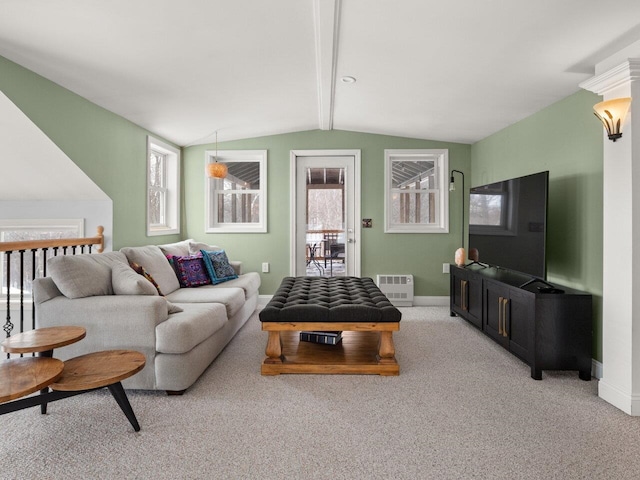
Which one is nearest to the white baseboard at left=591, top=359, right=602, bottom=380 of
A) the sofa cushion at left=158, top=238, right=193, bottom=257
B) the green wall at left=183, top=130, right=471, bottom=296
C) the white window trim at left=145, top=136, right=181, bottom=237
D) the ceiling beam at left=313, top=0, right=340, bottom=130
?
the green wall at left=183, top=130, right=471, bottom=296

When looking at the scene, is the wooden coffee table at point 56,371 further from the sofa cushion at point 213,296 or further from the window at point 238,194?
the window at point 238,194

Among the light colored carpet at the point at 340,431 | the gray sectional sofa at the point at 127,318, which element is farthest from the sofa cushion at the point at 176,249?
the light colored carpet at the point at 340,431

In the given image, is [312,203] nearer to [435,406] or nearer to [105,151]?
[105,151]

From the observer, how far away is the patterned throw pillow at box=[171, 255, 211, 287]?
12.8ft

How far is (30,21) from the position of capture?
212cm

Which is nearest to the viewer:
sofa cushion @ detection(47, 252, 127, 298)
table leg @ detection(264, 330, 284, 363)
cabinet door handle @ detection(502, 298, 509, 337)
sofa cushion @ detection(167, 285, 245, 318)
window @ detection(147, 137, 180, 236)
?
sofa cushion @ detection(47, 252, 127, 298)

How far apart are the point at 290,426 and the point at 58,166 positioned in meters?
2.82

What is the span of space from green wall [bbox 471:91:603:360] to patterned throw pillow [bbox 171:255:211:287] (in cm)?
330

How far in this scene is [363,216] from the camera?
5.20 m

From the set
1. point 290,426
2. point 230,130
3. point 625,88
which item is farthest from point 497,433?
point 230,130

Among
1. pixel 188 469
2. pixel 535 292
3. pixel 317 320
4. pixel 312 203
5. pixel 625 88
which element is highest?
pixel 625 88

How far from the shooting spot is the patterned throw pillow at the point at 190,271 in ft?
12.8

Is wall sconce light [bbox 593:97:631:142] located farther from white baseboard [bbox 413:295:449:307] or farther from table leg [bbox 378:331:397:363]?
white baseboard [bbox 413:295:449:307]

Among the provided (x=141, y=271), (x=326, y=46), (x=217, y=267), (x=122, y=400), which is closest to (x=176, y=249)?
(x=217, y=267)
